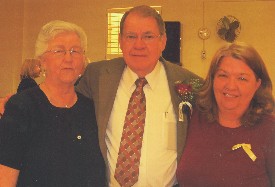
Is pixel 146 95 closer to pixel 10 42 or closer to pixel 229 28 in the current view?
pixel 229 28

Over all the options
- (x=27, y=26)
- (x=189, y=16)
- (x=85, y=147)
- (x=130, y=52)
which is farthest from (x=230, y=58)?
(x=27, y=26)

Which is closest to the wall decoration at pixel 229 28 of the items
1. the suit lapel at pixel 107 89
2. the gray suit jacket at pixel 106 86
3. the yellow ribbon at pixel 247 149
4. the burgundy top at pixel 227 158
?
the gray suit jacket at pixel 106 86

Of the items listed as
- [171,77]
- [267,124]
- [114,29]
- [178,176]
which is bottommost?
[178,176]

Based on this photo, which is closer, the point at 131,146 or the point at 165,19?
the point at 131,146

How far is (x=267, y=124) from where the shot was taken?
2.21 meters

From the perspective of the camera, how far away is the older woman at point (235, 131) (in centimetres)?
213

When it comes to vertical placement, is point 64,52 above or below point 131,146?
above

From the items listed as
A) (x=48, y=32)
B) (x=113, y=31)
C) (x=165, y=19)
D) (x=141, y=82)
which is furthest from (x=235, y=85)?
(x=113, y=31)

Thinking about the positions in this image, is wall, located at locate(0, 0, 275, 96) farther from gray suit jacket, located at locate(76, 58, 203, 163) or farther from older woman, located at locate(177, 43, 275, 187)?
older woman, located at locate(177, 43, 275, 187)

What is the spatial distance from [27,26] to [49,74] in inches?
239

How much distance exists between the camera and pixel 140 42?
8.11 feet

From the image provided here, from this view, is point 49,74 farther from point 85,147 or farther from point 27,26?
point 27,26

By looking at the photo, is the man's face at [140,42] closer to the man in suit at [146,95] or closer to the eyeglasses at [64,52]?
the man in suit at [146,95]

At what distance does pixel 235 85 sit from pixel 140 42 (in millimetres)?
631
